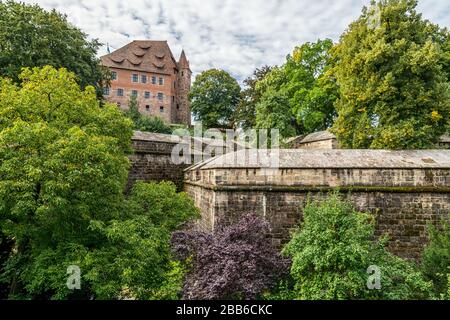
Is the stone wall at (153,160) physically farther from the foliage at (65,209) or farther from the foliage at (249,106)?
the foliage at (249,106)

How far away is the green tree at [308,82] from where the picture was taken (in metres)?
Result: 25.9

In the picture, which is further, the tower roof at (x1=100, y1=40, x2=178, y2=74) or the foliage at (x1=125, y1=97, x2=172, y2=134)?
the tower roof at (x1=100, y1=40, x2=178, y2=74)

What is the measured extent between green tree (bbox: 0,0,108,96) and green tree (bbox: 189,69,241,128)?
22.3 m

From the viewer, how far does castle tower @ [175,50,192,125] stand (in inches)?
1901

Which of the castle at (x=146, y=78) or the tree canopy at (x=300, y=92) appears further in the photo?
the castle at (x=146, y=78)

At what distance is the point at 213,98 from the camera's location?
41938mm

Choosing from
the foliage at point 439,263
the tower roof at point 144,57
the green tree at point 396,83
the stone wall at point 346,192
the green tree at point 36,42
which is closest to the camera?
the foliage at point 439,263

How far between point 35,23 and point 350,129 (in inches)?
777

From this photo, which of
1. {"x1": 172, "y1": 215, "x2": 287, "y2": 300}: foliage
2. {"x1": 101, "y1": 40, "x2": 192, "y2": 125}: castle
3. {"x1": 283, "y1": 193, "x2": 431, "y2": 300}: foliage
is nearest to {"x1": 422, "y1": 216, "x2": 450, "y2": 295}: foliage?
{"x1": 283, "y1": 193, "x2": 431, "y2": 300}: foliage

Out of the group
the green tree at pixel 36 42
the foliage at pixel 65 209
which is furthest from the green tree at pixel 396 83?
the green tree at pixel 36 42

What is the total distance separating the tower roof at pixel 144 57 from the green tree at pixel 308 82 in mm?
23147

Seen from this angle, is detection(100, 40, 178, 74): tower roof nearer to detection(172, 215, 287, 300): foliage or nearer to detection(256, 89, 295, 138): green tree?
detection(256, 89, 295, 138): green tree

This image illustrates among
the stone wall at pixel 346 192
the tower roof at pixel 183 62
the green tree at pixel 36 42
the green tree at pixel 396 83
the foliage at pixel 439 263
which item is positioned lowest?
the foliage at pixel 439 263

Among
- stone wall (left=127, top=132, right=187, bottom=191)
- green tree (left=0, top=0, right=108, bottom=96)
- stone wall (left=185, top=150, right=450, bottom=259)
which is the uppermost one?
green tree (left=0, top=0, right=108, bottom=96)
